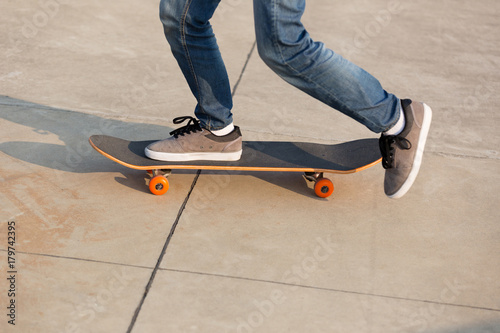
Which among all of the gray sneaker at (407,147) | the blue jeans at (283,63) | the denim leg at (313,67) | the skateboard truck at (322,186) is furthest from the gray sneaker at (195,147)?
the gray sneaker at (407,147)

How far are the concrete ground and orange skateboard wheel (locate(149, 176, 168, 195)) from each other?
5cm

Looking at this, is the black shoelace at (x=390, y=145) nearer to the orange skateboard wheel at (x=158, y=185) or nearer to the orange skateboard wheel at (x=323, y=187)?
the orange skateboard wheel at (x=323, y=187)

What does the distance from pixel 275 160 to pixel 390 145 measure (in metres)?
0.60

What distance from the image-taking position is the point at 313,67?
2.58 metres

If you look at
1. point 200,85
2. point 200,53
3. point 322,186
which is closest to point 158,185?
point 200,85

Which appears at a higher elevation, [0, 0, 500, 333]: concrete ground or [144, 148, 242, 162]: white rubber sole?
[144, 148, 242, 162]: white rubber sole

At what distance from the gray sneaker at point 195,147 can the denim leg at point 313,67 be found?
0.63 meters

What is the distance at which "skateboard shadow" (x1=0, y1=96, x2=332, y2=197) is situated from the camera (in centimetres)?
330

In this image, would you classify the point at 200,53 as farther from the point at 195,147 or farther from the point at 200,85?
the point at 195,147

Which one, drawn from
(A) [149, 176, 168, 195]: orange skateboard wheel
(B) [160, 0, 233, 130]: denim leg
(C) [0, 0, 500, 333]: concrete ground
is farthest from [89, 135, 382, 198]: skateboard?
(B) [160, 0, 233, 130]: denim leg

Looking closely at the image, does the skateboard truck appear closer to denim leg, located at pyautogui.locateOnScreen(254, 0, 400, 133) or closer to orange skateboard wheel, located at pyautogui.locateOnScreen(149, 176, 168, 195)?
denim leg, located at pyautogui.locateOnScreen(254, 0, 400, 133)

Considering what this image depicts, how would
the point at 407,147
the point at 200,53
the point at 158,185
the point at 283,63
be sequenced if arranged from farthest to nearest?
1. the point at 158,185
2. the point at 200,53
3. the point at 407,147
4. the point at 283,63

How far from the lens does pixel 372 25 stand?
5.61 meters

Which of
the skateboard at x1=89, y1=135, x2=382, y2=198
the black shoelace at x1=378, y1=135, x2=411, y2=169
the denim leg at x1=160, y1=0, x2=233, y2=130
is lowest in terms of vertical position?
the skateboard at x1=89, y1=135, x2=382, y2=198
